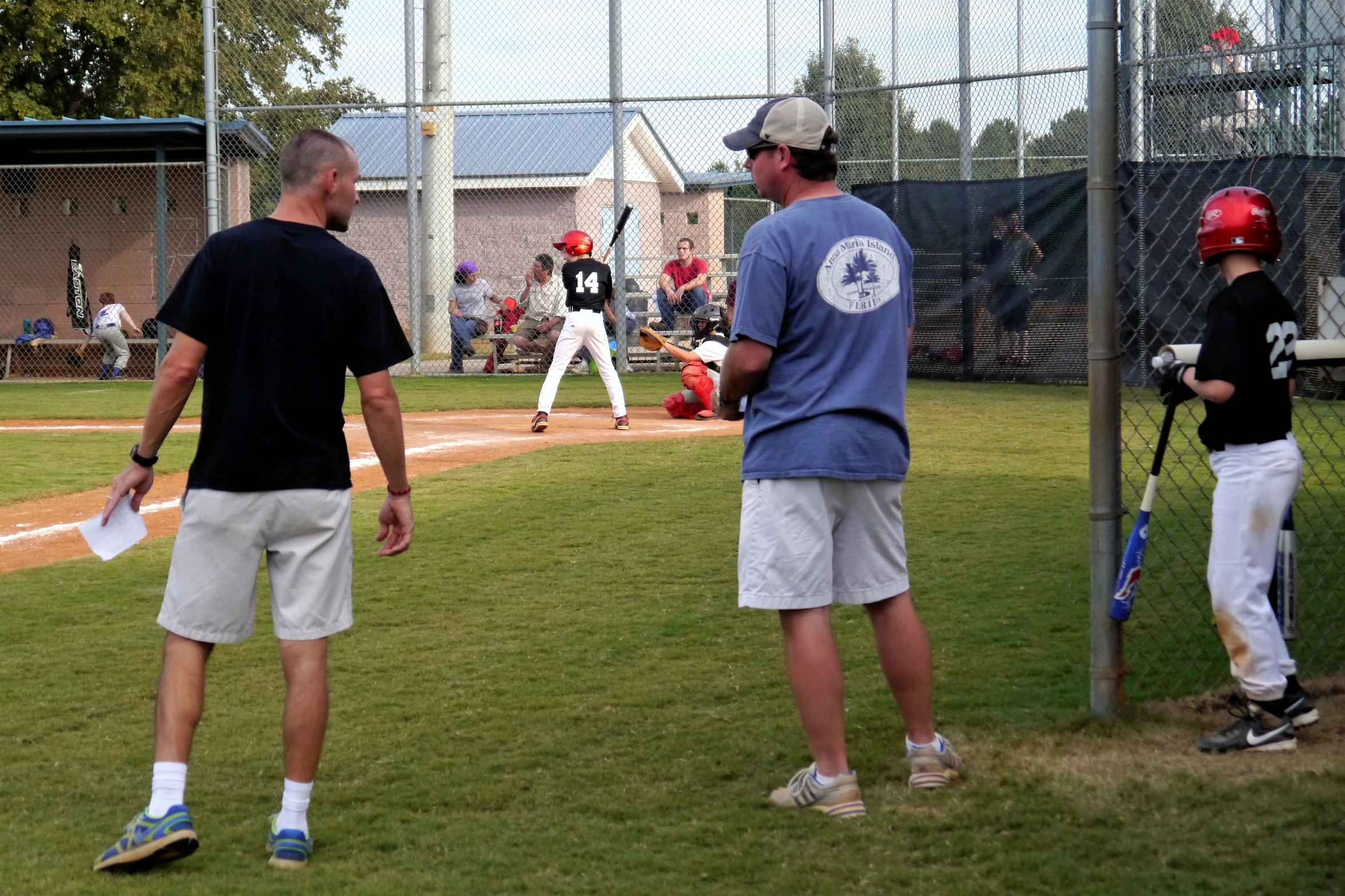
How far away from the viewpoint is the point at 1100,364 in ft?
14.0

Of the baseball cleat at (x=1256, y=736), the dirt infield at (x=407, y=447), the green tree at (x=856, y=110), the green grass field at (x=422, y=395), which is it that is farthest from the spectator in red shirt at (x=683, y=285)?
the baseball cleat at (x=1256, y=736)

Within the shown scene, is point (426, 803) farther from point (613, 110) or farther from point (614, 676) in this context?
point (613, 110)

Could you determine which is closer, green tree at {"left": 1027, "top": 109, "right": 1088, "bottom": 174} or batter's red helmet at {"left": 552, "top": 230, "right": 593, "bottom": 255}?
batter's red helmet at {"left": 552, "top": 230, "right": 593, "bottom": 255}

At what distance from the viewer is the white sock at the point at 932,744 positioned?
3.99 metres

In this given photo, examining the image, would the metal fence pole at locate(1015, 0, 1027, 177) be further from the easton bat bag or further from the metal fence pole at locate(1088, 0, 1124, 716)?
the easton bat bag

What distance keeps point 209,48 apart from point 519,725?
15226 millimetres

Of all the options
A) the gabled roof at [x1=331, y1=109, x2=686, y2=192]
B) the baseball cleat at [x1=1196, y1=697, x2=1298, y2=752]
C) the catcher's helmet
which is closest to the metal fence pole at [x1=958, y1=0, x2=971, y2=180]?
the catcher's helmet

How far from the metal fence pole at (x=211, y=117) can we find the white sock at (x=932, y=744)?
15.5 meters

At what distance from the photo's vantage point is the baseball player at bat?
4.02 metres

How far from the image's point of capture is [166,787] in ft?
11.6

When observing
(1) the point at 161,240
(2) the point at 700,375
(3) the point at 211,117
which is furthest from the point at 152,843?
(1) the point at 161,240

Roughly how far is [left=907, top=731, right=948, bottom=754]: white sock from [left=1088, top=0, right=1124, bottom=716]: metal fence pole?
0.70m

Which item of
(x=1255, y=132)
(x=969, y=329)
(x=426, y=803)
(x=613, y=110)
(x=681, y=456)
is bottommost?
(x=426, y=803)

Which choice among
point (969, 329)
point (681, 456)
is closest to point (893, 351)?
point (681, 456)
